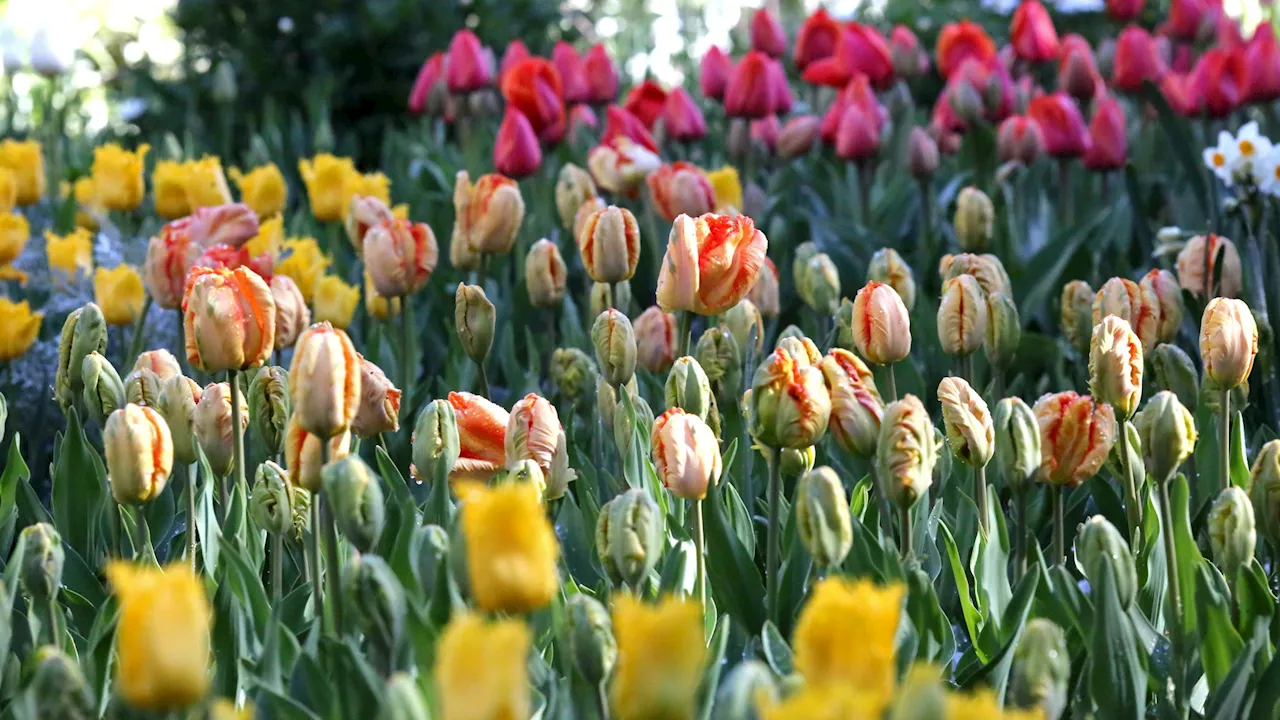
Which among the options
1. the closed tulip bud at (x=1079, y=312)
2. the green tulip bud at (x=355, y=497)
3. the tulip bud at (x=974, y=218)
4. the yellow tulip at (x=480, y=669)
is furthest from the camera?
the tulip bud at (x=974, y=218)

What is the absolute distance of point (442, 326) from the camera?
126 inches

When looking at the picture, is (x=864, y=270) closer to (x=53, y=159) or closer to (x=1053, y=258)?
(x=1053, y=258)

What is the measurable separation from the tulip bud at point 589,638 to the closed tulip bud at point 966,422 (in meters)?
0.50

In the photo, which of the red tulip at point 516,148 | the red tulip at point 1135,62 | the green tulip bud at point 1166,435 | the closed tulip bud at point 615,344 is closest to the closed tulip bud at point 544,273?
the closed tulip bud at point 615,344

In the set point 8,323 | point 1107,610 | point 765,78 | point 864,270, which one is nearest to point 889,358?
point 1107,610

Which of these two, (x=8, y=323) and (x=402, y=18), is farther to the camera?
(x=402, y=18)

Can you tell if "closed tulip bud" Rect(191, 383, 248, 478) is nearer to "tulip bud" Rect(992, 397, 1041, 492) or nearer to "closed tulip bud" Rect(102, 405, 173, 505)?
"closed tulip bud" Rect(102, 405, 173, 505)

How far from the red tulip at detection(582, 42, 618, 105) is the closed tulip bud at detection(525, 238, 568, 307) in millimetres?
2021

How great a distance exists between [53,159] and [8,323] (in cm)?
267

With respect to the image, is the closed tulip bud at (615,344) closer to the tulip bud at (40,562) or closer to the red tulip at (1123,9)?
the tulip bud at (40,562)

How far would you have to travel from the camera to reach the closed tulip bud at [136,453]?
1.43 metres

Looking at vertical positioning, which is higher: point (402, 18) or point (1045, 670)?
point (402, 18)

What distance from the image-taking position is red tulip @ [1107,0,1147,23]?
493 centimetres

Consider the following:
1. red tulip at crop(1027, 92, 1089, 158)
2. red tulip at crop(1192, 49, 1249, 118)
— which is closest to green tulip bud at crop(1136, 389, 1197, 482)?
red tulip at crop(1027, 92, 1089, 158)
